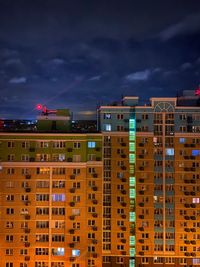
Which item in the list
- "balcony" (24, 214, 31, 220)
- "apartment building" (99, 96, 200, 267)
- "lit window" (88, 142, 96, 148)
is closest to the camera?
"balcony" (24, 214, 31, 220)

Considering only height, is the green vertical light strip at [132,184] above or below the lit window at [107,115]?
below

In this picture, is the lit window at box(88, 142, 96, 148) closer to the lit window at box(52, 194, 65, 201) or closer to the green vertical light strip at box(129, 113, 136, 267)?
the green vertical light strip at box(129, 113, 136, 267)

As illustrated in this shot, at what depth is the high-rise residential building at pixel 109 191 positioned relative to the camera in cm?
3038

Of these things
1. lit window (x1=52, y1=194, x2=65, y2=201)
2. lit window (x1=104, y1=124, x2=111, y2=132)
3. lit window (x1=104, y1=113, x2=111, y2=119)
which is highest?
lit window (x1=104, y1=113, x2=111, y2=119)

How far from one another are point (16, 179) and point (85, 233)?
19.7 feet

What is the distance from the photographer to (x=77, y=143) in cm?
3131

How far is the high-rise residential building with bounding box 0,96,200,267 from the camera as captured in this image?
30.4 metres

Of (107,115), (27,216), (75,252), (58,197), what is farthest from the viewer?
(107,115)

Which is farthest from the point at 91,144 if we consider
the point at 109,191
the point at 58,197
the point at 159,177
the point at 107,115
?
the point at 159,177

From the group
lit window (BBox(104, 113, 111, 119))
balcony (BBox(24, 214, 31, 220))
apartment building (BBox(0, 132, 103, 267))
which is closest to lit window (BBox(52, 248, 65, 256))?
apartment building (BBox(0, 132, 103, 267))

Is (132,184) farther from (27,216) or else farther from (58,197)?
(27,216)

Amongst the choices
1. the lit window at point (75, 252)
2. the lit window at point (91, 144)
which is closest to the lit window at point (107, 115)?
the lit window at point (91, 144)

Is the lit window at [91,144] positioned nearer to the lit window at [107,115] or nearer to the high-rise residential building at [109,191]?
the high-rise residential building at [109,191]

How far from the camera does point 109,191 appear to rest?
106 feet
